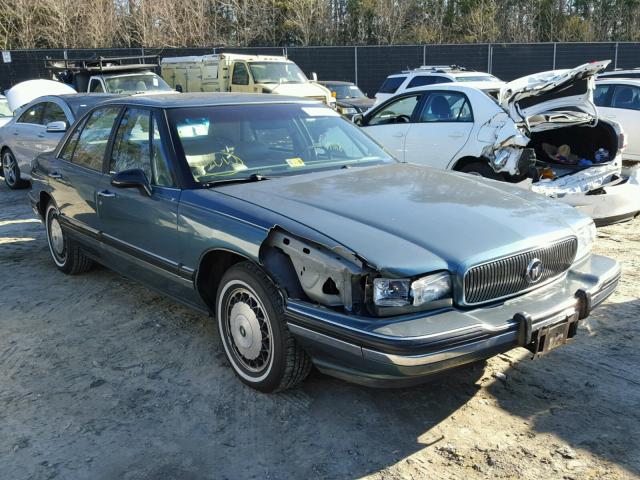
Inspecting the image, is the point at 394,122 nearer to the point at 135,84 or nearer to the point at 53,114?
the point at 53,114

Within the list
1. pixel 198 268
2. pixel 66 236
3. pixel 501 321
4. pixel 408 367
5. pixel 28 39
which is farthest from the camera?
pixel 28 39

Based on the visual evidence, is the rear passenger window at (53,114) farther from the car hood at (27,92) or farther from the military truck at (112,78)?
the military truck at (112,78)

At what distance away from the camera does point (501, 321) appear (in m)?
3.02

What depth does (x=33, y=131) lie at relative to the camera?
9.69 metres

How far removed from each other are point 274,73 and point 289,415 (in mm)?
14142

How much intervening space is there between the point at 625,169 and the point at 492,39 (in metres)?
26.9

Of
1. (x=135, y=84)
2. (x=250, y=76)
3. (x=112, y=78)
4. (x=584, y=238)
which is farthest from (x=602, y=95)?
(x=112, y=78)

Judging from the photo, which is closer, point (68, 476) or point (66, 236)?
point (68, 476)

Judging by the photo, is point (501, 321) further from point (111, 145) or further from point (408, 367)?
point (111, 145)

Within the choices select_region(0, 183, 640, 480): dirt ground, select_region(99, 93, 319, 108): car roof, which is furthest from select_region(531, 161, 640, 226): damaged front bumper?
select_region(99, 93, 319, 108): car roof

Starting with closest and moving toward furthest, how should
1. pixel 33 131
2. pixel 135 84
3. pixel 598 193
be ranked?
pixel 598 193 < pixel 33 131 < pixel 135 84

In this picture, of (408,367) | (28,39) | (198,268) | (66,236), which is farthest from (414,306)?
(28,39)

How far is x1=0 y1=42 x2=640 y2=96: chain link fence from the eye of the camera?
2505cm

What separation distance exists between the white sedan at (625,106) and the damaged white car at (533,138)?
10.3ft
